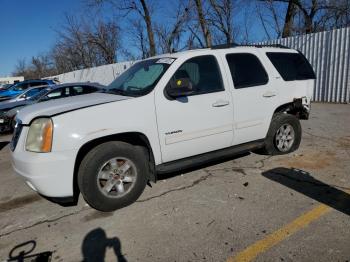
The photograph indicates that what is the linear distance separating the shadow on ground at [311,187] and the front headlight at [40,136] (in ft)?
10.3

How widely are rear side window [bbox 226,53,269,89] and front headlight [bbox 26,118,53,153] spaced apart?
267 cm

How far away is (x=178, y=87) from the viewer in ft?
12.9

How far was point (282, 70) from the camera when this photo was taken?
5.20 meters

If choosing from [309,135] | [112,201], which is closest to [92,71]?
[309,135]

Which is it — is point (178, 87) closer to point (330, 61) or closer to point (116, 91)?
point (116, 91)

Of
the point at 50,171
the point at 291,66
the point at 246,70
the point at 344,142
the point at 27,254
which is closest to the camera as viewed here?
the point at 27,254

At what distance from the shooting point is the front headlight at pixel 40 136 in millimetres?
3254

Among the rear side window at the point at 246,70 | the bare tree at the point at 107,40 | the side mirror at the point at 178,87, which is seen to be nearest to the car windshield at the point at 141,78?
the side mirror at the point at 178,87

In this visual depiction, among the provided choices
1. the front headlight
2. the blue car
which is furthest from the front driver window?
the blue car

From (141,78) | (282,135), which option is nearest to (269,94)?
(282,135)

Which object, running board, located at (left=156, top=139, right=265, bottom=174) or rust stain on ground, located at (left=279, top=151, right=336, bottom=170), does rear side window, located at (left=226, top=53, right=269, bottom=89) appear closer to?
running board, located at (left=156, top=139, right=265, bottom=174)

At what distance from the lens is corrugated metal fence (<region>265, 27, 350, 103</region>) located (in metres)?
11.3

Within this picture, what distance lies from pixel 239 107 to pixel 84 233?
2741mm

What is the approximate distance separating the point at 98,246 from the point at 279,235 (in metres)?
1.83
